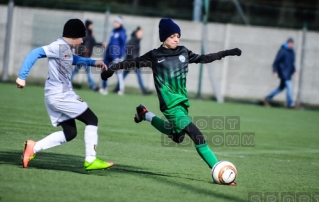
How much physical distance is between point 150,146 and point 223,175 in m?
3.77

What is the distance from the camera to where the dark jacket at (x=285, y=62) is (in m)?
23.3

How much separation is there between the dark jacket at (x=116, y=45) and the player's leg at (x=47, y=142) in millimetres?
14280

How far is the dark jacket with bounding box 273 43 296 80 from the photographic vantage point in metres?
23.3

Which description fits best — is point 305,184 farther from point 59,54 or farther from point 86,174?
point 59,54

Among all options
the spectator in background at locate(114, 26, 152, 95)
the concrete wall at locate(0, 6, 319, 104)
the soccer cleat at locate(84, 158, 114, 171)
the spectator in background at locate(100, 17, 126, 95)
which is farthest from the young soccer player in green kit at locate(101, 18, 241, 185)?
the concrete wall at locate(0, 6, 319, 104)

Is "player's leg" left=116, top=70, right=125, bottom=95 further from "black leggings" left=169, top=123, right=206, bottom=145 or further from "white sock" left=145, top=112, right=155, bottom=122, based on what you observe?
"black leggings" left=169, top=123, right=206, bottom=145

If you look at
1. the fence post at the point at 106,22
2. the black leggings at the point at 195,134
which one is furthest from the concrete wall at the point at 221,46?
the black leggings at the point at 195,134

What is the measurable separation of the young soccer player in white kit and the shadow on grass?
28cm

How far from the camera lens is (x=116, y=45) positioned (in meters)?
22.7

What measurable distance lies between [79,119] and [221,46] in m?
17.7

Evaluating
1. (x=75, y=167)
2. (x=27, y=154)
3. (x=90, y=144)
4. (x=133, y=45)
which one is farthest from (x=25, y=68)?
(x=133, y=45)

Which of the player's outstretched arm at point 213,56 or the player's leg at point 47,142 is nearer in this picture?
the player's leg at point 47,142

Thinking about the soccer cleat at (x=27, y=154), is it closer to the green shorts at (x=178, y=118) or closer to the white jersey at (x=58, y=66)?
the white jersey at (x=58, y=66)

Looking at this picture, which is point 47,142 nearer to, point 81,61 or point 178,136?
point 81,61
